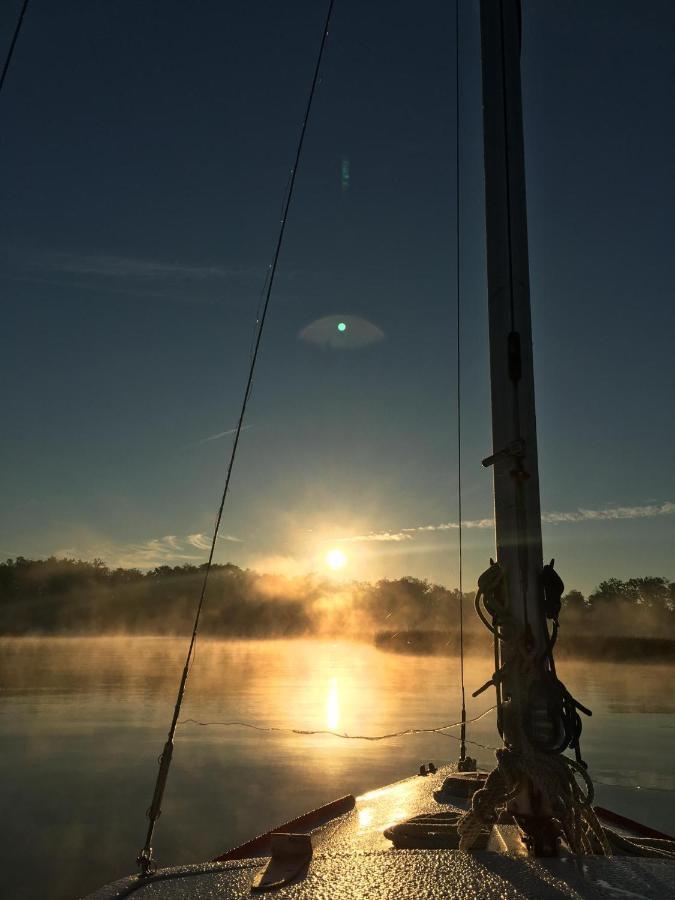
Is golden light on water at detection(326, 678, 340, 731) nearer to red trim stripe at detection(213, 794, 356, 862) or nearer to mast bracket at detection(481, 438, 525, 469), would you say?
red trim stripe at detection(213, 794, 356, 862)

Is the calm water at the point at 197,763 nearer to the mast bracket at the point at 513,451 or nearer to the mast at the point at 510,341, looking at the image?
the mast at the point at 510,341

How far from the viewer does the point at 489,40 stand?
15.8 feet

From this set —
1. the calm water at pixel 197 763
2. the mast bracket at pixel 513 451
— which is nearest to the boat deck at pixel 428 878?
the mast bracket at pixel 513 451

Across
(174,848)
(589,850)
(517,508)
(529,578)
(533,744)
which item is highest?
(517,508)

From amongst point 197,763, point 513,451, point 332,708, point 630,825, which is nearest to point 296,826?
point 630,825

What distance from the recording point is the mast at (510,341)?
3.83m

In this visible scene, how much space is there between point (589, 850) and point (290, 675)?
5848 centimetres

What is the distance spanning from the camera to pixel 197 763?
18094mm

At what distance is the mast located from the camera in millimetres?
3826

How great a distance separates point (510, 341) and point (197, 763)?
1770 cm

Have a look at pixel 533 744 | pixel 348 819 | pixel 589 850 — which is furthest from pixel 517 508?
pixel 348 819

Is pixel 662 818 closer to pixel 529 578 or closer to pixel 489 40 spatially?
pixel 529 578

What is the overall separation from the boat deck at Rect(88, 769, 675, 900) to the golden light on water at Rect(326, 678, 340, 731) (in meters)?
26.8

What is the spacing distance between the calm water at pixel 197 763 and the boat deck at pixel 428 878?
7.61 m
